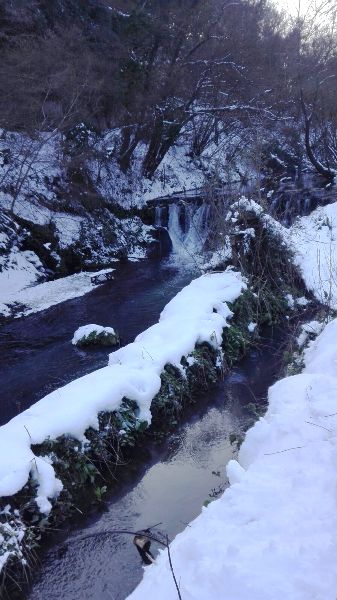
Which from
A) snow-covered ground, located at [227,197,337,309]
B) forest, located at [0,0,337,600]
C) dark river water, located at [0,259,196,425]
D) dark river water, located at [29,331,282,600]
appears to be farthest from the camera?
snow-covered ground, located at [227,197,337,309]

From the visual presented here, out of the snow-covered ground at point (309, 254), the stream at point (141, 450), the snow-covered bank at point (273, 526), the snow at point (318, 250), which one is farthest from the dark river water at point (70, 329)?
the snow-covered bank at point (273, 526)

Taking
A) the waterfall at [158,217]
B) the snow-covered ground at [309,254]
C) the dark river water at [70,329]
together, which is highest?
the waterfall at [158,217]

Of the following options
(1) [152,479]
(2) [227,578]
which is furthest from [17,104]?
(2) [227,578]

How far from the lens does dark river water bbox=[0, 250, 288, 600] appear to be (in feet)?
14.4

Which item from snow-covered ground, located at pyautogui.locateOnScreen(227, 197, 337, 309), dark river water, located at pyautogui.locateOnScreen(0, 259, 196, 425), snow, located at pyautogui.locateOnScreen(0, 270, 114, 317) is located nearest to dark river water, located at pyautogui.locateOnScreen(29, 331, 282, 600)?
dark river water, located at pyautogui.locateOnScreen(0, 259, 196, 425)

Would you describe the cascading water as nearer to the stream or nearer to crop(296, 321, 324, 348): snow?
the stream

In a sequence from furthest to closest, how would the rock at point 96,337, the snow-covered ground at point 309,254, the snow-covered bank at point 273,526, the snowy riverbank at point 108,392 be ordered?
the snow-covered ground at point 309,254 < the rock at point 96,337 < the snowy riverbank at point 108,392 < the snow-covered bank at point 273,526

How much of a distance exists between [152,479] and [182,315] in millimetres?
3537

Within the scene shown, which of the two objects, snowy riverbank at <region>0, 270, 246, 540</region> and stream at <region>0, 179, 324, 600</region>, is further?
snowy riverbank at <region>0, 270, 246, 540</region>

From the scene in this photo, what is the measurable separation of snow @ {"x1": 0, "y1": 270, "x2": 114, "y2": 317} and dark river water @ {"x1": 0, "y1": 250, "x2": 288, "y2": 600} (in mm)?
362

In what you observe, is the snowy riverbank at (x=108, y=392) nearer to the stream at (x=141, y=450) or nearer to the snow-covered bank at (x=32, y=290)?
the stream at (x=141, y=450)

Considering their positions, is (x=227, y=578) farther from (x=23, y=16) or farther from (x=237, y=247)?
(x=23, y=16)

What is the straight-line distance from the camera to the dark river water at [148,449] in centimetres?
440

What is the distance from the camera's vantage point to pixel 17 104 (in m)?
13.5
